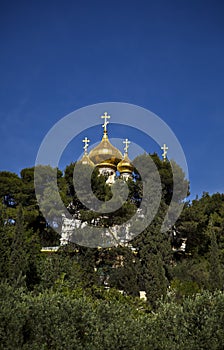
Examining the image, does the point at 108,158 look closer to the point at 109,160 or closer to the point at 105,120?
the point at 109,160

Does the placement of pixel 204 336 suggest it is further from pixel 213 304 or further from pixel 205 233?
pixel 205 233

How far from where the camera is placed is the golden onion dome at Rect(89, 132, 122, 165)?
117 feet

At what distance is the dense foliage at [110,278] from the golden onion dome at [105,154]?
7.01 meters

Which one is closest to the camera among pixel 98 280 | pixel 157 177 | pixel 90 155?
pixel 98 280

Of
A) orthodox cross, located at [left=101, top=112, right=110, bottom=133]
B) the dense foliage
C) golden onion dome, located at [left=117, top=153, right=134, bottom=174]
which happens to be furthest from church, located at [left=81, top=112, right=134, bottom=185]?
the dense foliage

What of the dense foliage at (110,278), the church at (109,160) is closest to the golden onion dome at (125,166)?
the church at (109,160)

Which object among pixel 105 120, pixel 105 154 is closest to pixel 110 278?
pixel 105 154

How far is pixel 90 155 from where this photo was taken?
36.1 meters

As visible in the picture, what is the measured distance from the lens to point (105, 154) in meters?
35.6

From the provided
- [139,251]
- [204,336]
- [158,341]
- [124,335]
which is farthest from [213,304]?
[139,251]

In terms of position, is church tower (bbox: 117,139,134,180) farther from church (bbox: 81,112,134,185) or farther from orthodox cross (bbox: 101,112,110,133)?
orthodox cross (bbox: 101,112,110,133)

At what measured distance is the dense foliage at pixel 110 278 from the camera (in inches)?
352

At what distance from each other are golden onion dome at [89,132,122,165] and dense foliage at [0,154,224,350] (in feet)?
23.0

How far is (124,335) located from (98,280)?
12457 mm
